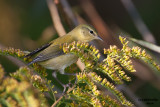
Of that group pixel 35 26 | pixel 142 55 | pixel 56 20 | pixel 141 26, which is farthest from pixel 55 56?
pixel 142 55

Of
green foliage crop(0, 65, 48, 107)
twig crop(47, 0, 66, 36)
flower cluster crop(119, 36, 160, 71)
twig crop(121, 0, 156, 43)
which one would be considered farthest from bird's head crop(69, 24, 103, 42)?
green foliage crop(0, 65, 48, 107)

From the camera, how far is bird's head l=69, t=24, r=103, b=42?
3.09 metres

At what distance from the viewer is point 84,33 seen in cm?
311

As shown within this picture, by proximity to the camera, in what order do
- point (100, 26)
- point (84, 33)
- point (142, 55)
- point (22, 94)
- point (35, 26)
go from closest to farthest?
point (22, 94)
point (142, 55)
point (84, 33)
point (100, 26)
point (35, 26)

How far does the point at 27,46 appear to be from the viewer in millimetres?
3545

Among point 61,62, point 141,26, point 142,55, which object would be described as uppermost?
point 141,26

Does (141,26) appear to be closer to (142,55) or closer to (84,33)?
(84,33)

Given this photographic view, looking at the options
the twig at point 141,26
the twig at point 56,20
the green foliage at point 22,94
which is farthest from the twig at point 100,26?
the green foliage at point 22,94

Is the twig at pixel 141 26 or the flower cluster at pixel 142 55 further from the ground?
the twig at pixel 141 26

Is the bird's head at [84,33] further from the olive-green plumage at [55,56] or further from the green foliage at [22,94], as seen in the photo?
the green foliage at [22,94]

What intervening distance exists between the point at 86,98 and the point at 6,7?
2916 millimetres

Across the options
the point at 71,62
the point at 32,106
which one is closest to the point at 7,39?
the point at 71,62

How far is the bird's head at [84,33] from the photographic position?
3.09 m

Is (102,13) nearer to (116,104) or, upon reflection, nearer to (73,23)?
(73,23)
